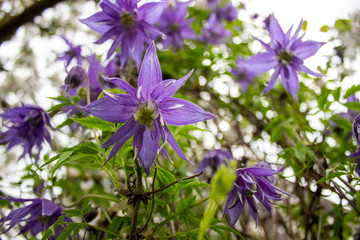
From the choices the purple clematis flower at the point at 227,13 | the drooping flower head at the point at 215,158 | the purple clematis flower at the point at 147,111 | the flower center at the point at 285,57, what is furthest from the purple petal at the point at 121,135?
the purple clematis flower at the point at 227,13

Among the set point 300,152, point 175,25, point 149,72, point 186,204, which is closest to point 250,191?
point 186,204

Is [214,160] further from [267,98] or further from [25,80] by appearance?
[25,80]

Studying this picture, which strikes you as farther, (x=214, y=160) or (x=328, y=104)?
(x=214, y=160)

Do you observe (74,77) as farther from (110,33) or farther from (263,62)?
(263,62)

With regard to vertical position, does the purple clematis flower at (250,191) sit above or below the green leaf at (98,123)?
above

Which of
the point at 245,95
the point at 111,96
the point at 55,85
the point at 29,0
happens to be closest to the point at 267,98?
the point at 245,95

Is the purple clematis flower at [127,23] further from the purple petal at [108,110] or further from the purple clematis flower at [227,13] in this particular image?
the purple clematis flower at [227,13]

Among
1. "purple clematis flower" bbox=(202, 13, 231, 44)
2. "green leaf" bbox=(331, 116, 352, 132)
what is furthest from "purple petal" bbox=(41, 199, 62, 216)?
"purple clematis flower" bbox=(202, 13, 231, 44)
